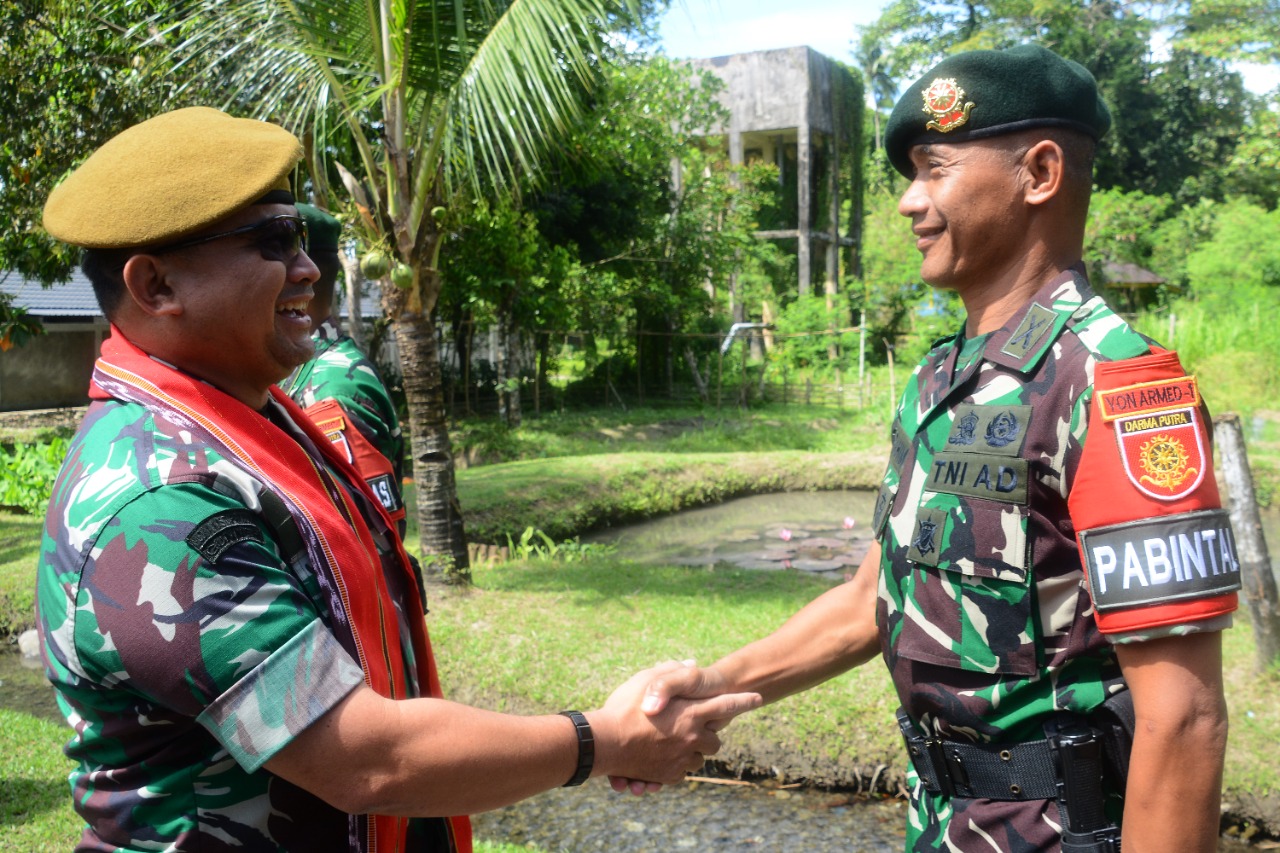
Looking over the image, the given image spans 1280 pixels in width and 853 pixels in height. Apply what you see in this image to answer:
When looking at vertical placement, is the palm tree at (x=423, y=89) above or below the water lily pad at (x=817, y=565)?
above

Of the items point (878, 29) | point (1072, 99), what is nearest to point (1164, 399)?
point (1072, 99)

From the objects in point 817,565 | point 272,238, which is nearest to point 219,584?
point 272,238

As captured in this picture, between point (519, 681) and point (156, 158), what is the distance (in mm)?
4133

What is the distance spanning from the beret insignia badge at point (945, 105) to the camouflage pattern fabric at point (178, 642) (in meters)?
1.38

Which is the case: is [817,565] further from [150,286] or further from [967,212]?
[150,286]

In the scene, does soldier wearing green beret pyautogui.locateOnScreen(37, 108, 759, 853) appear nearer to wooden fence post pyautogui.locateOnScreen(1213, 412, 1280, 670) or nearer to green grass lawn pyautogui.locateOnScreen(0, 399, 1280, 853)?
green grass lawn pyautogui.locateOnScreen(0, 399, 1280, 853)

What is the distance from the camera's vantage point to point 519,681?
5340mm

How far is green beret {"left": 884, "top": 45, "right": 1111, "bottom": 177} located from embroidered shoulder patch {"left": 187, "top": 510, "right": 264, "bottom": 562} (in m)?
1.42

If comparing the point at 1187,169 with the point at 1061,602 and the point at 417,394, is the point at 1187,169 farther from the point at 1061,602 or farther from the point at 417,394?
the point at 1061,602

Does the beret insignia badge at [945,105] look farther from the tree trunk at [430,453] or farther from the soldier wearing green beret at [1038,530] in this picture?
the tree trunk at [430,453]

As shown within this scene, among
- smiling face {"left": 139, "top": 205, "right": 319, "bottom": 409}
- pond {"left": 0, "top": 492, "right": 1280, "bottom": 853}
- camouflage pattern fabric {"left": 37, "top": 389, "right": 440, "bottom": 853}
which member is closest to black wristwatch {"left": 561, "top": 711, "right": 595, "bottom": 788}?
camouflage pattern fabric {"left": 37, "top": 389, "right": 440, "bottom": 853}

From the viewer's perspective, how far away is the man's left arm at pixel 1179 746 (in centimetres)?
155

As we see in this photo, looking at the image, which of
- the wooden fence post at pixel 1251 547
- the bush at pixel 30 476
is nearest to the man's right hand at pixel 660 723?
the wooden fence post at pixel 1251 547

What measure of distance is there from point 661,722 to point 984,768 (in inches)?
23.9
